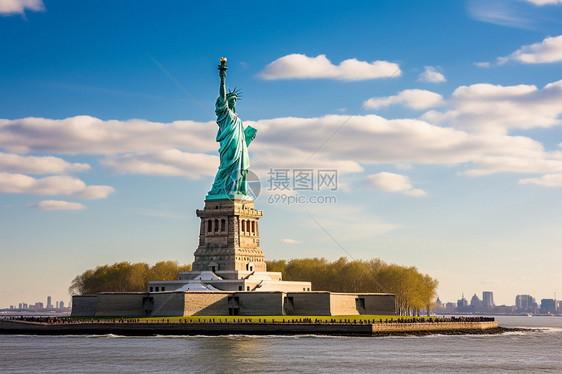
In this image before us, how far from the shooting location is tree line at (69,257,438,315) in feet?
439

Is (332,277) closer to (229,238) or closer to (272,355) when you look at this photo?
(229,238)

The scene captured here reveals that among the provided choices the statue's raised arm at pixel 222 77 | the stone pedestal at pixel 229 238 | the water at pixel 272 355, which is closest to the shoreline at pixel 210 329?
the water at pixel 272 355

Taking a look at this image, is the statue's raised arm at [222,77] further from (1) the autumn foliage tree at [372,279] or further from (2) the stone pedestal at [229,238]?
(1) the autumn foliage tree at [372,279]

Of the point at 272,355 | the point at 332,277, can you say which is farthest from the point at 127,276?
the point at 272,355

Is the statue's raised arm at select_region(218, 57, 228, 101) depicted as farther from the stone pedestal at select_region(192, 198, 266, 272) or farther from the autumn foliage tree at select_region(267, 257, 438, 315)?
the autumn foliage tree at select_region(267, 257, 438, 315)

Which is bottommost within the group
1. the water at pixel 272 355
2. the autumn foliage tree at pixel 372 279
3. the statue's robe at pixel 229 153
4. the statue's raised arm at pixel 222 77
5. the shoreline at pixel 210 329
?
the water at pixel 272 355

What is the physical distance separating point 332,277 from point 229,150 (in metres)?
36.5

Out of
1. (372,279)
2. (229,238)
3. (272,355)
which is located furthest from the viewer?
(372,279)

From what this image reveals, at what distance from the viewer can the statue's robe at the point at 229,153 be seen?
112250 mm

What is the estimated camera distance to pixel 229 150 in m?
112

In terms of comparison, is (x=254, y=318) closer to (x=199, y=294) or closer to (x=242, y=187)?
(x=199, y=294)

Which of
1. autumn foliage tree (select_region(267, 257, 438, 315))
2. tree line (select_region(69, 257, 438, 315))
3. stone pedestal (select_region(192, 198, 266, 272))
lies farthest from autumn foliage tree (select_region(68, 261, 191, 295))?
stone pedestal (select_region(192, 198, 266, 272))

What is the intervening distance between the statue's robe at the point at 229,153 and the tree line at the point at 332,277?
31.9m

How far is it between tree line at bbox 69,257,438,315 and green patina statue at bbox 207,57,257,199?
31550 mm
